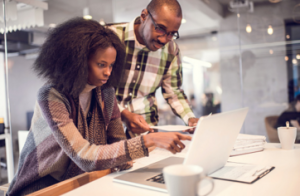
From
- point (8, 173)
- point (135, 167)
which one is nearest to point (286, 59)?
point (135, 167)

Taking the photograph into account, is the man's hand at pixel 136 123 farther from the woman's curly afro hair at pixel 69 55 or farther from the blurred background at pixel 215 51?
the blurred background at pixel 215 51

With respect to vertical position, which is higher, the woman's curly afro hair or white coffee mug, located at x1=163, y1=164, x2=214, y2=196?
the woman's curly afro hair

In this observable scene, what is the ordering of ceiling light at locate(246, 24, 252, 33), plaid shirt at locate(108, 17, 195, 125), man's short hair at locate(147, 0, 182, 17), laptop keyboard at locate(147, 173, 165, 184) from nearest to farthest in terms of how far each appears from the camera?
laptop keyboard at locate(147, 173, 165, 184) → man's short hair at locate(147, 0, 182, 17) → plaid shirt at locate(108, 17, 195, 125) → ceiling light at locate(246, 24, 252, 33)

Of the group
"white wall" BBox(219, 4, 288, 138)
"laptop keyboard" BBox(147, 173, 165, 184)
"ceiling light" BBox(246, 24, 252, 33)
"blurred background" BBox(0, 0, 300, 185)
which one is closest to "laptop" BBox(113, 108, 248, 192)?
"laptop keyboard" BBox(147, 173, 165, 184)

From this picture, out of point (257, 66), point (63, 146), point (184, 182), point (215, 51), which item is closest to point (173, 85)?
point (63, 146)

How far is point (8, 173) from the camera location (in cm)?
292

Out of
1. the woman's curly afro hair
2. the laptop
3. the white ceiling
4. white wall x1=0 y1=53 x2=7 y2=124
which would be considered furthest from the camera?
the white ceiling

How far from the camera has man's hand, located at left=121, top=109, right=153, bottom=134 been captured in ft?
4.14

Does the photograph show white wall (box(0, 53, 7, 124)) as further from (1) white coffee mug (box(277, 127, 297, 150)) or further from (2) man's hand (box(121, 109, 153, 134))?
(1) white coffee mug (box(277, 127, 297, 150))

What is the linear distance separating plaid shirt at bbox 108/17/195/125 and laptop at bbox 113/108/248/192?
716 mm

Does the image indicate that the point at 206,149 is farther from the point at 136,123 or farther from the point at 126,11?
the point at 126,11

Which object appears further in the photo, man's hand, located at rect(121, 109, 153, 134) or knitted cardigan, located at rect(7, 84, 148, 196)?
man's hand, located at rect(121, 109, 153, 134)

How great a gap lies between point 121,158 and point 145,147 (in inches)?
3.3

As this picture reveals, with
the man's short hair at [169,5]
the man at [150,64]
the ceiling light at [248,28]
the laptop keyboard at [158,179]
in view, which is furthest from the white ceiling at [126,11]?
the laptop keyboard at [158,179]
